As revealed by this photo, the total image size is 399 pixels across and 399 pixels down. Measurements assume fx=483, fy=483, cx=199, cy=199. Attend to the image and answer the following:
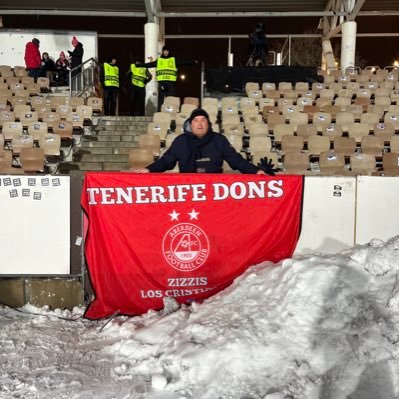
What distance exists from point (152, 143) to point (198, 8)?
11484 mm

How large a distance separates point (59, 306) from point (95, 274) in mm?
627

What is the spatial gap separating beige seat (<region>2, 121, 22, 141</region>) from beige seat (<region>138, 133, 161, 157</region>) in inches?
117

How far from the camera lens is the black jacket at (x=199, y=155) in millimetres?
5242

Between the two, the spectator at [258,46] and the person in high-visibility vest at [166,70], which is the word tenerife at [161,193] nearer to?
the person in high-visibility vest at [166,70]

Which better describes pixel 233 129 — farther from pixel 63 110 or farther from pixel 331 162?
pixel 63 110

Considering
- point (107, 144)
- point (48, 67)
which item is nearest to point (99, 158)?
point (107, 144)

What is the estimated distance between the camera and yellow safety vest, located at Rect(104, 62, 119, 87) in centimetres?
1454

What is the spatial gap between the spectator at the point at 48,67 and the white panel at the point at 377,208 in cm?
1420

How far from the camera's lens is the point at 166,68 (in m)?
14.2

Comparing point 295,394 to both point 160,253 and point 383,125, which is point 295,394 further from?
point 383,125

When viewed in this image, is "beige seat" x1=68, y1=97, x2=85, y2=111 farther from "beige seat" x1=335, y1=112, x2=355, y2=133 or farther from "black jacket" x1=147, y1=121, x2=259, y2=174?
"black jacket" x1=147, y1=121, x2=259, y2=174

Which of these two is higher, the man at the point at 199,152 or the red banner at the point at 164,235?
the man at the point at 199,152

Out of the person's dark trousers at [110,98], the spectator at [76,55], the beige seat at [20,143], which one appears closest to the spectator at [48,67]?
the spectator at [76,55]

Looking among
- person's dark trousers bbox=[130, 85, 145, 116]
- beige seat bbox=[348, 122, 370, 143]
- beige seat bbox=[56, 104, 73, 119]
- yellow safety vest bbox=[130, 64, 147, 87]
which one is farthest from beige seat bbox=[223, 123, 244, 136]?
person's dark trousers bbox=[130, 85, 145, 116]
